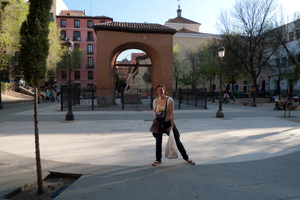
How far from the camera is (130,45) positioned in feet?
66.3

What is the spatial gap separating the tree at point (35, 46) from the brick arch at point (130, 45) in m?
14.9

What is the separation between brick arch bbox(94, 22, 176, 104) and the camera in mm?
18442

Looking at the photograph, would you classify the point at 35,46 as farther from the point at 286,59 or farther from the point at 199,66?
the point at 199,66

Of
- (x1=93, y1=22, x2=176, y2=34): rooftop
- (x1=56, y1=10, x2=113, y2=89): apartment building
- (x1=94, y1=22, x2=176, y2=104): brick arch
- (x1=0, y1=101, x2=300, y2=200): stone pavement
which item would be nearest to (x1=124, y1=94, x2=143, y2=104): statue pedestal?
(x1=94, y1=22, x2=176, y2=104): brick arch

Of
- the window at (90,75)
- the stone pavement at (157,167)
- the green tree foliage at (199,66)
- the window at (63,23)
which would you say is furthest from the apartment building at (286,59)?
the window at (63,23)

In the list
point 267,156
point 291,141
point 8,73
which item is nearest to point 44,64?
point 267,156

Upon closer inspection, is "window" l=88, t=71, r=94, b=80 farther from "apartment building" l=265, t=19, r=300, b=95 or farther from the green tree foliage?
"apartment building" l=265, t=19, r=300, b=95

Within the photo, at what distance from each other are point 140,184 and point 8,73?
104 feet

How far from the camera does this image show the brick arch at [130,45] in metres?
18.4

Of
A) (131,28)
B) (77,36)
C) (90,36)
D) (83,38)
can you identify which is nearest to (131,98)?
(131,28)

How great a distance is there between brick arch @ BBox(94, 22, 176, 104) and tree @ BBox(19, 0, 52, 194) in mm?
14922

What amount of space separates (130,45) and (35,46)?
17.4 m

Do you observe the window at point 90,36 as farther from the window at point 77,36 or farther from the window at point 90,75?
the window at point 90,75

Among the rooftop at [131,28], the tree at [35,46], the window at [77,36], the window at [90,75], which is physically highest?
the window at [77,36]
